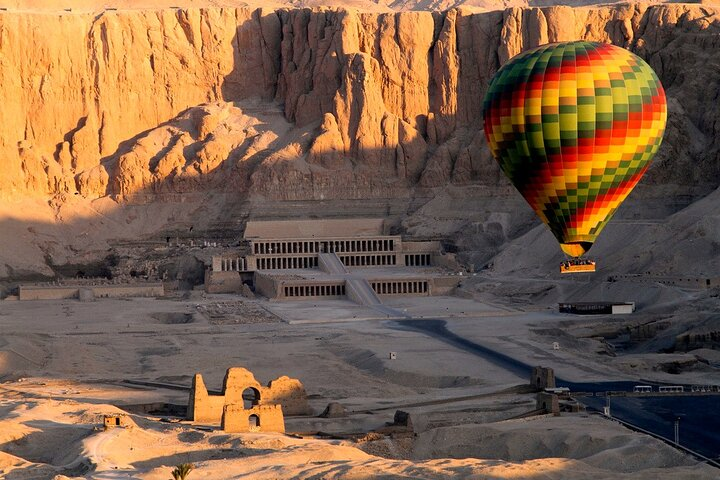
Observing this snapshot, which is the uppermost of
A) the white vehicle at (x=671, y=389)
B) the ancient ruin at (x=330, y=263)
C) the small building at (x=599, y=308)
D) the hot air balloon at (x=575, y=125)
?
the hot air balloon at (x=575, y=125)

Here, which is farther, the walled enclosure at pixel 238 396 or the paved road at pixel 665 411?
the walled enclosure at pixel 238 396

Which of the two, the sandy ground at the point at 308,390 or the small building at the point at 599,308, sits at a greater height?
the small building at the point at 599,308

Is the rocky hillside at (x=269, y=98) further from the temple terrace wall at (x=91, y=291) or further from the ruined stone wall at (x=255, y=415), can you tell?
Answer: the ruined stone wall at (x=255, y=415)

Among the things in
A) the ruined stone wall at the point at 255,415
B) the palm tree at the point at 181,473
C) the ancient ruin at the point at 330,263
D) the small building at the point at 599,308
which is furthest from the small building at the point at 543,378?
the ancient ruin at the point at 330,263

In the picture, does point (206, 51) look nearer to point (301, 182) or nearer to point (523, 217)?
point (301, 182)

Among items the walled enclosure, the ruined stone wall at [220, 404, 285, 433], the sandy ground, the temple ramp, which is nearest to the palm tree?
the sandy ground

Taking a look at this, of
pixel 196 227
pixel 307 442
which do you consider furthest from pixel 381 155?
pixel 307 442

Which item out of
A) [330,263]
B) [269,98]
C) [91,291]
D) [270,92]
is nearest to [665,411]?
[330,263]
